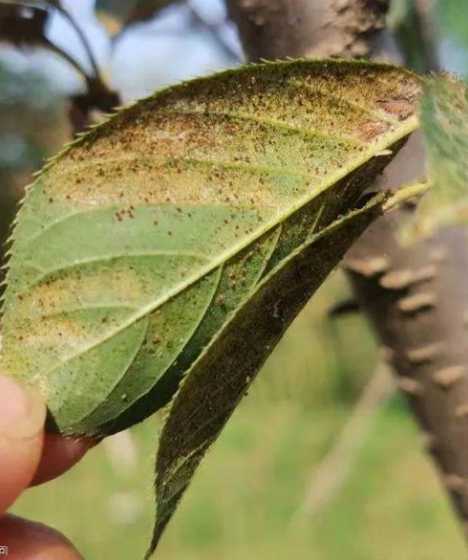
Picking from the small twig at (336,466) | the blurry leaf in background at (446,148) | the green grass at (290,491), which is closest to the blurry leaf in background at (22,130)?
the blurry leaf in background at (446,148)

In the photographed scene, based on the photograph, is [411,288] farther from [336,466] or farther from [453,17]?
[336,466]

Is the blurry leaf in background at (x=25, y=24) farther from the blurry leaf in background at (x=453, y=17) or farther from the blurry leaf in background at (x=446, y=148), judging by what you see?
the blurry leaf in background at (x=453, y=17)

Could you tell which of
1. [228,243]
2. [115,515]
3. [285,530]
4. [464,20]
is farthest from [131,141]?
[115,515]

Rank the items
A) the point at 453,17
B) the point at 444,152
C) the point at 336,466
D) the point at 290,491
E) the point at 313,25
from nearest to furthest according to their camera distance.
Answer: the point at 444,152 → the point at 313,25 → the point at 453,17 → the point at 290,491 → the point at 336,466

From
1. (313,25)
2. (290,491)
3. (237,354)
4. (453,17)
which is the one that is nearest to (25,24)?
(313,25)

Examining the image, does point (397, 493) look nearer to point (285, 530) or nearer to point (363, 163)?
point (285, 530)

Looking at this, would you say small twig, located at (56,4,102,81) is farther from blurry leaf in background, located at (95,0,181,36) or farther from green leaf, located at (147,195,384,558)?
green leaf, located at (147,195,384,558)

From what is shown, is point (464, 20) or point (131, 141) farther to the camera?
point (464, 20)
